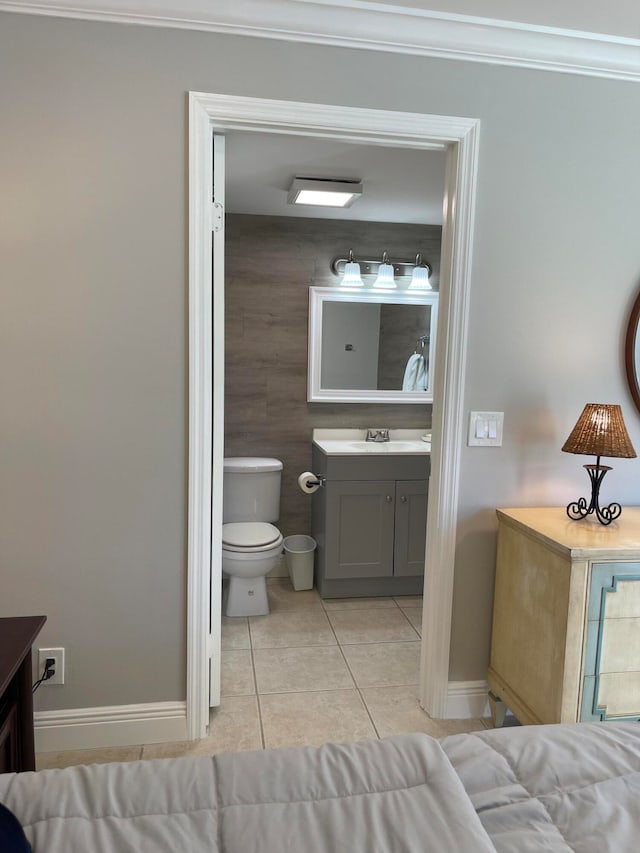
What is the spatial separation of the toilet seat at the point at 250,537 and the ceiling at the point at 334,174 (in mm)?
1834

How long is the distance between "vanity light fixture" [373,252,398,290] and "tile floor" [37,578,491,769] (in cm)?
193

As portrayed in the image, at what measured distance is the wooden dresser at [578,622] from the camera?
193 cm

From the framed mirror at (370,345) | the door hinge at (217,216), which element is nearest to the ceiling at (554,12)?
the door hinge at (217,216)

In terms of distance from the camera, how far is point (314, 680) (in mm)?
2725

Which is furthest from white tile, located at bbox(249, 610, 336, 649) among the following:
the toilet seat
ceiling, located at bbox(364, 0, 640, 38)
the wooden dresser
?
ceiling, located at bbox(364, 0, 640, 38)

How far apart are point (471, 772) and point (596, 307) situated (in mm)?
1821

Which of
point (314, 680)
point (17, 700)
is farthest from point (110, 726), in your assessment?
point (314, 680)

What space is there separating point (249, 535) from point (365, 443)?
964mm

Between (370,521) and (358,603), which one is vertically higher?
(370,521)

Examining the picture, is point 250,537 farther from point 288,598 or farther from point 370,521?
point 370,521

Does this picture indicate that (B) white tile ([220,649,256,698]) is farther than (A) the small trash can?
No

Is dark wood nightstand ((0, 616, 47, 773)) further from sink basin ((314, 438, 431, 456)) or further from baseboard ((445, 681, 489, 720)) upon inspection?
sink basin ((314, 438, 431, 456))

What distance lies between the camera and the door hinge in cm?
217

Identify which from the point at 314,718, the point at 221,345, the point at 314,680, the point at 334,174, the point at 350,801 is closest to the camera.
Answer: the point at 350,801
